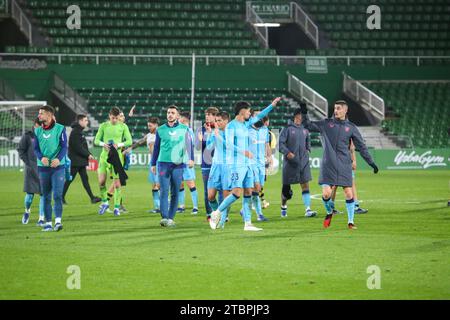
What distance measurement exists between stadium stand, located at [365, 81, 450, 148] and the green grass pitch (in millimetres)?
24844

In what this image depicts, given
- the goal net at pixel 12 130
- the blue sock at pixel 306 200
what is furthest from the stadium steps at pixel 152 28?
the blue sock at pixel 306 200

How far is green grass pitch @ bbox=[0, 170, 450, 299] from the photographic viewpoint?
10.7 m

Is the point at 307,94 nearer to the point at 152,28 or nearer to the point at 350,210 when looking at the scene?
the point at 152,28

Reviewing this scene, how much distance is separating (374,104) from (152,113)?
10722 mm

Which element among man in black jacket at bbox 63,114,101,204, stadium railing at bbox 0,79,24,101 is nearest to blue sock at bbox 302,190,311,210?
man in black jacket at bbox 63,114,101,204

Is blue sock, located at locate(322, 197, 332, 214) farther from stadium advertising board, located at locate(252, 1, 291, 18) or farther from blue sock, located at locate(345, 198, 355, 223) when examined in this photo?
stadium advertising board, located at locate(252, 1, 291, 18)

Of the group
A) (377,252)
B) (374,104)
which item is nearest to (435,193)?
(377,252)

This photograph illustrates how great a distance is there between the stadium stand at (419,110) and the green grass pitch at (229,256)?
24.8 metres

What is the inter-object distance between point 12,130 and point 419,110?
20118 millimetres

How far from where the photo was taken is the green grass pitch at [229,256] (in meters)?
10.7

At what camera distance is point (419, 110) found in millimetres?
48094

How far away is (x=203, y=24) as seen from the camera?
165ft

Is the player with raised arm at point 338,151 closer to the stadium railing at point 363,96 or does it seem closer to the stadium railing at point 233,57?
the stadium railing at point 233,57

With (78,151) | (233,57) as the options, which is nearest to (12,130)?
(233,57)
